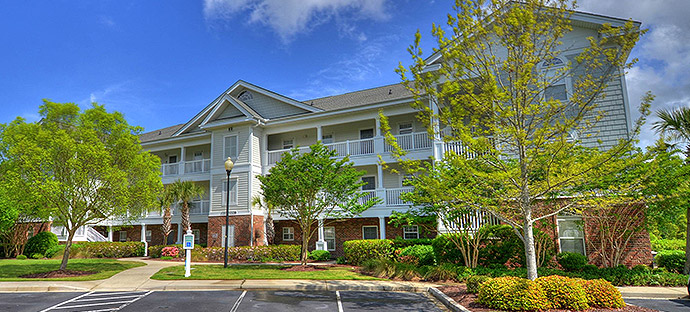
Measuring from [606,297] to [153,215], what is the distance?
26.1 m

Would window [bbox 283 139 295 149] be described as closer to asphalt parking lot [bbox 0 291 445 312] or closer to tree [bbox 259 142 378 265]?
tree [bbox 259 142 378 265]

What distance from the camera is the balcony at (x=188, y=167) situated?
1097 inches

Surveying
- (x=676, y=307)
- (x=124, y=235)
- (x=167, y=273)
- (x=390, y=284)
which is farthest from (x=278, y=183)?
(x=124, y=235)

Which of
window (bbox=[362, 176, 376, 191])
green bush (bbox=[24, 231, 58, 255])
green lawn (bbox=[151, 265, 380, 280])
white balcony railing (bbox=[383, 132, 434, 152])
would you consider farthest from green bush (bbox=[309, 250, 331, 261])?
green bush (bbox=[24, 231, 58, 255])

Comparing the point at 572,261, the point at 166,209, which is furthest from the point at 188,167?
the point at 572,261

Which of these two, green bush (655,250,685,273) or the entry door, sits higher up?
the entry door

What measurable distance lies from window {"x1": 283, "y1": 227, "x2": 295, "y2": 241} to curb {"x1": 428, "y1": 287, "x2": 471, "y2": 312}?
46.7ft

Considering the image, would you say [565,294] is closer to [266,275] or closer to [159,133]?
[266,275]

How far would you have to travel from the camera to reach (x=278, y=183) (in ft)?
56.7

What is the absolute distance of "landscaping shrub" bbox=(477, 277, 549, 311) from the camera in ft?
28.1

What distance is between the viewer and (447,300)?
10195mm

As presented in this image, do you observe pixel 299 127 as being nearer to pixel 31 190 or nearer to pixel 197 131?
pixel 197 131

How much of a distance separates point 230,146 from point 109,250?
31.2 feet

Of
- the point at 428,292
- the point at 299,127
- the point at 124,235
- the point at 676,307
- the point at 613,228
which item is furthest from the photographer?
the point at 124,235
